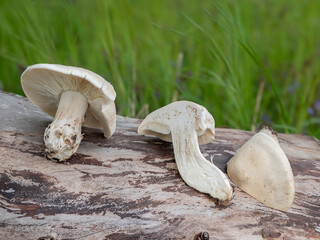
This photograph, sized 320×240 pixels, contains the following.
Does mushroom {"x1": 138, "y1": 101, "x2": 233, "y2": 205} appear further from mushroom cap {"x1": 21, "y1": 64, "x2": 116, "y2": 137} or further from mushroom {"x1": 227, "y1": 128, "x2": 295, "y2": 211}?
mushroom cap {"x1": 21, "y1": 64, "x2": 116, "y2": 137}

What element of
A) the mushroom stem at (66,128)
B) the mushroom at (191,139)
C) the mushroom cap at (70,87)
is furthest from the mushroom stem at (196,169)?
the mushroom stem at (66,128)

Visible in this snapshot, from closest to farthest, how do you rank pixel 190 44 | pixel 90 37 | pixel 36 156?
pixel 36 156, pixel 90 37, pixel 190 44

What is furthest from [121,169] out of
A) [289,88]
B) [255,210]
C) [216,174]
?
[289,88]

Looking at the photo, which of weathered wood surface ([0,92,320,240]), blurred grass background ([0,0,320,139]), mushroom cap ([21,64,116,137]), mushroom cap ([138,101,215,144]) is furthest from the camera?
blurred grass background ([0,0,320,139])

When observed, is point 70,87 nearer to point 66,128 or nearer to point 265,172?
point 66,128

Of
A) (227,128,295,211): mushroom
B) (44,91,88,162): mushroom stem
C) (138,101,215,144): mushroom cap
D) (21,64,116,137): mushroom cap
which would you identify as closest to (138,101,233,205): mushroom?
(138,101,215,144): mushroom cap

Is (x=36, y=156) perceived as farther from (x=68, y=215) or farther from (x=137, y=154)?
(x=137, y=154)
